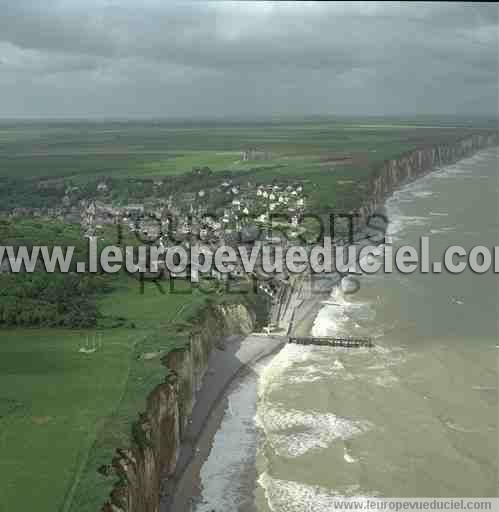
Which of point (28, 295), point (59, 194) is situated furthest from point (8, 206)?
point (28, 295)

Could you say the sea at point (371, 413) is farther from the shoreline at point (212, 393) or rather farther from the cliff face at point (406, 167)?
the cliff face at point (406, 167)

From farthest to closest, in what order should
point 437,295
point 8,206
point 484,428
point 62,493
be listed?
point 8,206 < point 437,295 < point 484,428 < point 62,493

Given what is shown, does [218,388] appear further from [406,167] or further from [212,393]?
[406,167]

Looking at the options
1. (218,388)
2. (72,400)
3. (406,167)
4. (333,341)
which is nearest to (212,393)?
(218,388)

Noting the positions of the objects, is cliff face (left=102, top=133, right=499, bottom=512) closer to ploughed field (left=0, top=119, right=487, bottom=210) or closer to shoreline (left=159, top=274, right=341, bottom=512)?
shoreline (left=159, top=274, right=341, bottom=512)

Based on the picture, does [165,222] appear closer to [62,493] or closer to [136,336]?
[136,336]

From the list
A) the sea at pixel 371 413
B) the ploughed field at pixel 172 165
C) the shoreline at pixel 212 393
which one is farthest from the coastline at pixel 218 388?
the ploughed field at pixel 172 165

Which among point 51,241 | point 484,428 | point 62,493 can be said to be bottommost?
point 484,428

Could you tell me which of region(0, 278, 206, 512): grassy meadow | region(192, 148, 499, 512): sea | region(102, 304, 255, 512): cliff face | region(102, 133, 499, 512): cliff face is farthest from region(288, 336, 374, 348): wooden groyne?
region(0, 278, 206, 512): grassy meadow
